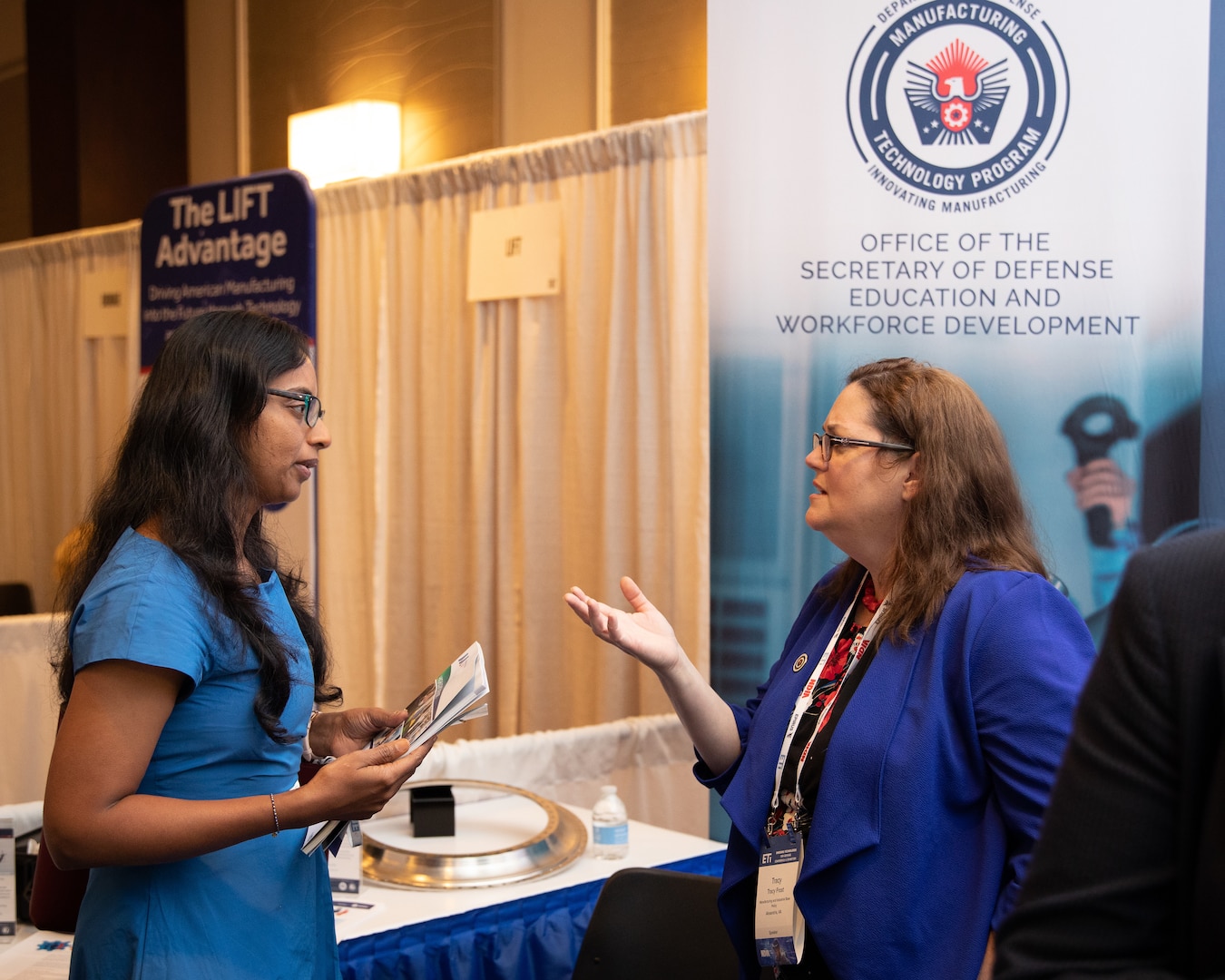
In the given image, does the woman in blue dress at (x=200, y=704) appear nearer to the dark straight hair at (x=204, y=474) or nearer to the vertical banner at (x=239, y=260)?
the dark straight hair at (x=204, y=474)

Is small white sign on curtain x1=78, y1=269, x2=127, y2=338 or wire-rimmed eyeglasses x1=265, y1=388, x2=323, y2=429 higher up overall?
small white sign on curtain x1=78, y1=269, x2=127, y2=338

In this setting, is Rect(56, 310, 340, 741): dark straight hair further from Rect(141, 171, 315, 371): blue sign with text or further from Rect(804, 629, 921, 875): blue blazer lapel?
Rect(141, 171, 315, 371): blue sign with text

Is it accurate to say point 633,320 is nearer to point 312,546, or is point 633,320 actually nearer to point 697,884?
point 312,546

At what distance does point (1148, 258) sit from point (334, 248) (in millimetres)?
3513

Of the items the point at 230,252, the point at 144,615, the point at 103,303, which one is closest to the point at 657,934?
the point at 144,615

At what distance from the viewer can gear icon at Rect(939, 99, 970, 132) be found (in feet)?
8.93

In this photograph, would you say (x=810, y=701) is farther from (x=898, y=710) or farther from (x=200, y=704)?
(x=200, y=704)

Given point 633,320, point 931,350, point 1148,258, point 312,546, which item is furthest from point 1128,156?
point 312,546

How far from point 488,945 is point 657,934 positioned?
1.09 feet

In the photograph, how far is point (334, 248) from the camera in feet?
17.0

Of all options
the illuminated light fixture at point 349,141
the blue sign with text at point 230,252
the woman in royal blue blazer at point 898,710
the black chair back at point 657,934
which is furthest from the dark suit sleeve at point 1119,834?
the illuminated light fixture at point 349,141

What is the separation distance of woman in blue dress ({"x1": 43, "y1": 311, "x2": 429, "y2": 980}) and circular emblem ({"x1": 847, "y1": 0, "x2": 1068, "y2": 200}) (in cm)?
169

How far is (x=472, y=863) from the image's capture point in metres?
2.23

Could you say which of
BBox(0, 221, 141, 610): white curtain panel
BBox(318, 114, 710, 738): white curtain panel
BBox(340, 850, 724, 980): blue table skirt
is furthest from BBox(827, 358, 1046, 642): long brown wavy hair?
BBox(0, 221, 141, 610): white curtain panel
